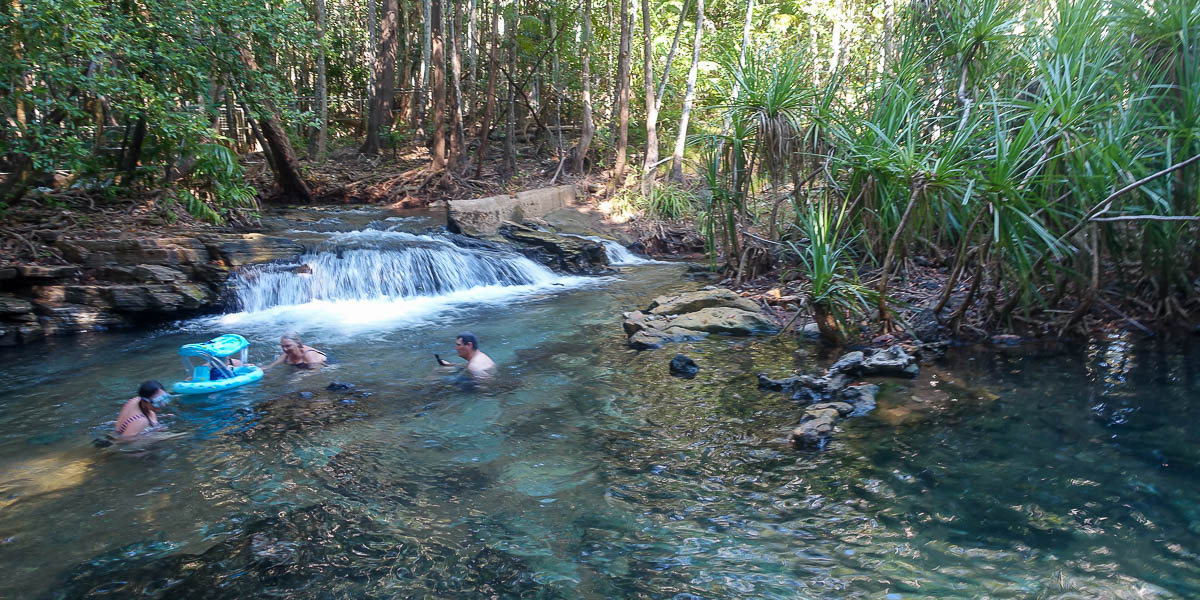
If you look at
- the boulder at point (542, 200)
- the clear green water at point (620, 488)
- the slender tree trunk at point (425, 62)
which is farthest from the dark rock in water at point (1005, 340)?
the slender tree trunk at point (425, 62)

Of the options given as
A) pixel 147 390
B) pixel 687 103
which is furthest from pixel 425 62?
pixel 147 390

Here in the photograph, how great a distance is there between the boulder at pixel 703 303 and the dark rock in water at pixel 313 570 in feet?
18.2

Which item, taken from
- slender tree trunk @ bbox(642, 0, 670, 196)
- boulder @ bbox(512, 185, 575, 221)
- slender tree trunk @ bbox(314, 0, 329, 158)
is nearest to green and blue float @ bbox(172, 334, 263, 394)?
boulder @ bbox(512, 185, 575, 221)

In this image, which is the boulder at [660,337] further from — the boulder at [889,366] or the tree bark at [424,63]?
the tree bark at [424,63]

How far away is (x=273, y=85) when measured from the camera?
11781 mm

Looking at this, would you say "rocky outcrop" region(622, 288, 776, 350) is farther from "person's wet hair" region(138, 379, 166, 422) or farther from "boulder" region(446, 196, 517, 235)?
"boulder" region(446, 196, 517, 235)

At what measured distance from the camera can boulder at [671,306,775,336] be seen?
8.50 m

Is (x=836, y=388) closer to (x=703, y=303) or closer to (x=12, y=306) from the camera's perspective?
(x=703, y=303)

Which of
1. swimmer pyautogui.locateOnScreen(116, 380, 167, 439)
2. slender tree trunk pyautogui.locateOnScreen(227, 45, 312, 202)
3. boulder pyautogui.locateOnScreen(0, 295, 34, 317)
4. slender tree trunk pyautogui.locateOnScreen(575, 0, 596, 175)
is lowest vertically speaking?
swimmer pyautogui.locateOnScreen(116, 380, 167, 439)

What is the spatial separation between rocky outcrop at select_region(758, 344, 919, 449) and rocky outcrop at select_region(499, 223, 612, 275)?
22.7 ft

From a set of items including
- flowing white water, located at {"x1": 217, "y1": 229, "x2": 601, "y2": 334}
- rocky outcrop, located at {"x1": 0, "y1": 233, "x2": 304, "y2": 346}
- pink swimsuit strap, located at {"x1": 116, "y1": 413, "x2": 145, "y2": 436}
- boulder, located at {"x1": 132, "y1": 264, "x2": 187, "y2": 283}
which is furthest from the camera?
flowing white water, located at {"x1": 217, "y1": 229, "x2": 601, "y2": 334}

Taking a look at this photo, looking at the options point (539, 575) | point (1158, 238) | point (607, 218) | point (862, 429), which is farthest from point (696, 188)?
point (539, 575)

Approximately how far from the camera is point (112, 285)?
A: 380 inches

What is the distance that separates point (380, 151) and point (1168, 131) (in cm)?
1794
